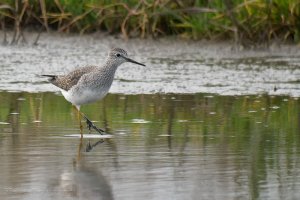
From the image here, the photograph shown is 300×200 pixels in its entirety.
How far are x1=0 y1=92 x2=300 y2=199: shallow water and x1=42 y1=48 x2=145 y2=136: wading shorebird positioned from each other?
27 centimetres

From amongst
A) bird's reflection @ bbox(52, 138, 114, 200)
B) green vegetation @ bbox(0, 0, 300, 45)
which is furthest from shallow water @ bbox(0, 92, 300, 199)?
green vegetation @ bbox(0, 0, 300, 45)

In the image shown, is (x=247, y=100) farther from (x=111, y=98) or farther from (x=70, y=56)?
(x=70, y=56)

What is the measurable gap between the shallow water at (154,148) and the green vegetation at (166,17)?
2.96 m

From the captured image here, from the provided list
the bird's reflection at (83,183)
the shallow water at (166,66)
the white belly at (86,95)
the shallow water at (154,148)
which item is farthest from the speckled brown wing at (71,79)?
the bird's reflection at (83,183)

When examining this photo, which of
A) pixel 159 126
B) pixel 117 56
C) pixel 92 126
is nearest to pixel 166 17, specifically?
pixel 117 56

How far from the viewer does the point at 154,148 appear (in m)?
8.38

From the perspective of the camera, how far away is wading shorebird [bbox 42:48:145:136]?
31.6 feet

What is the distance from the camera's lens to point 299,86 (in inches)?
470

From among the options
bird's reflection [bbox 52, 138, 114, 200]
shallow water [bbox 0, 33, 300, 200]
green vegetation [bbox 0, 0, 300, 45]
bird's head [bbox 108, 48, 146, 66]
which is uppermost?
green vegetation [bbox 0, 0, 300, 45]

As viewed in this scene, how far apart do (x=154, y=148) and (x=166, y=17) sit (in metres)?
6.81

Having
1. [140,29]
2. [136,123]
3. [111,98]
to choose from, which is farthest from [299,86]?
[140,29]

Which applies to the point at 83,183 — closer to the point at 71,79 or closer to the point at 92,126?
the point at 92,126

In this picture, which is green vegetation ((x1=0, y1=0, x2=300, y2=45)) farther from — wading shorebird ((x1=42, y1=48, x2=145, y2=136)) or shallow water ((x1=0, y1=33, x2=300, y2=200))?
wading shorebird ((x1=42, y1=48, x2=145, y2=136))

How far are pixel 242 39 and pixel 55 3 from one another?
2.98 meters
